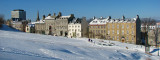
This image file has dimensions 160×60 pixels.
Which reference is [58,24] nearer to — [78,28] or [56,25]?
[56,25]

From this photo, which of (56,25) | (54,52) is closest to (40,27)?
(56,25)

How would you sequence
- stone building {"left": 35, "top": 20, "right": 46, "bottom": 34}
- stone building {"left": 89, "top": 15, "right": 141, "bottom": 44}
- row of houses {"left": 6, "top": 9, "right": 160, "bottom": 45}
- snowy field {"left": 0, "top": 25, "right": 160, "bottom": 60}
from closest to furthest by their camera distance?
1. snowy field {"left": 0, "top": 25, "right": 160, "bottom": 60}
2. stone building {"left": 89, "top": 15, "right": 141, "bottom": 44}
3. row of houses {"left": 6, "top": 9, "right": 160, "bottom": 45}
4. stone building {"left": 35, "top": 20, "right": 46, "bottom": 34}

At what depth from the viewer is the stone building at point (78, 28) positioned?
69.2 metres

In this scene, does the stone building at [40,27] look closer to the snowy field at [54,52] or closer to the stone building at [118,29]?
the stone building at [118,29]

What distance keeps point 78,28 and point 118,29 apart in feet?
47.8

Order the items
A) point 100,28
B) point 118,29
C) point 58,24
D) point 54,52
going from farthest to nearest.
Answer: point 58,24, point 100,28, point 118,29, point 54,52

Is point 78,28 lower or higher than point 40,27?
lower

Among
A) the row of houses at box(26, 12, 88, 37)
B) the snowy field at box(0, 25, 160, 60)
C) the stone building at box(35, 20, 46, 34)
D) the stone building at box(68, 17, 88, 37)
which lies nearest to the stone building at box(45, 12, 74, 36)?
the row of houses at box(26, 12, 88, 37)

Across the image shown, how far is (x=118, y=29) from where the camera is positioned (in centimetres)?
6269

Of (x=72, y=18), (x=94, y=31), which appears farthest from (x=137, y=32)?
(x=72, y=18)

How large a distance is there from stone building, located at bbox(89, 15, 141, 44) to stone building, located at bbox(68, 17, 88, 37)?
336 cm

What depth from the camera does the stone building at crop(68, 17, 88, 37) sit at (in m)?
69.2

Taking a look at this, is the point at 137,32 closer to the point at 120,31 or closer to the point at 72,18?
the point at 120,31

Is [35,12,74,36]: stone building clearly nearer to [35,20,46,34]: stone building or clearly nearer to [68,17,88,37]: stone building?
[35,20,46,34]: stone building
